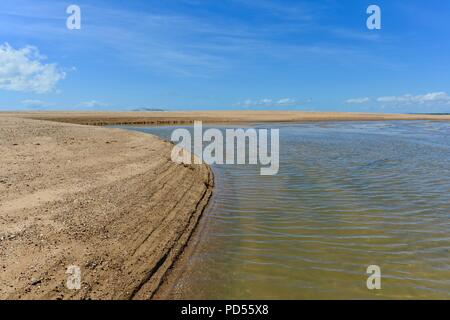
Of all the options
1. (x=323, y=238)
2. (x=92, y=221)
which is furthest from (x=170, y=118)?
(x=323, y=238)

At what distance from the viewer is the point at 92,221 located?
20.9ft

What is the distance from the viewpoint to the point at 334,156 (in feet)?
60.8

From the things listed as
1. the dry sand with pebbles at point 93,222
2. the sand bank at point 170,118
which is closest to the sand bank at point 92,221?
the dry sand with pebbles at point 93,222

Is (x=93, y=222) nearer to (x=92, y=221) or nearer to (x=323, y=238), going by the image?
(x=92, y=221)

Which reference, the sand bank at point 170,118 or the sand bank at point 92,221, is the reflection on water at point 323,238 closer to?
the sand bank at point 92,221

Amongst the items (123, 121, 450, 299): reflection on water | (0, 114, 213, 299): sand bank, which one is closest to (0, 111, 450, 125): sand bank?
(0, 114, 213, 299): sand bank

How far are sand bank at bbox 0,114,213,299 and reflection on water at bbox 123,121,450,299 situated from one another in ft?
2.22

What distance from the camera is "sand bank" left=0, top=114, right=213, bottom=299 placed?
464cm

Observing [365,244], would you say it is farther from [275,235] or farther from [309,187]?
[309,187]

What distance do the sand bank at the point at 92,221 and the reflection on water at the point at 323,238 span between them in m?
0.68

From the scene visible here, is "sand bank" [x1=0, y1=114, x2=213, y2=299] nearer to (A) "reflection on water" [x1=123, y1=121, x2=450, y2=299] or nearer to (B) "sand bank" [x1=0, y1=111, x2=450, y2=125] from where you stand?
(A) "reflection on water" [x1=123, y1=121, x2=450, y2=299]

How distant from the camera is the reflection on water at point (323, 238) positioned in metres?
5.03

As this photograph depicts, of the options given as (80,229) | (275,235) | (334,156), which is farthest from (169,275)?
(334,156)

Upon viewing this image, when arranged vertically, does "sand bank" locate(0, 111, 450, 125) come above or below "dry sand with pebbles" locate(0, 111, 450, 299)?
above
